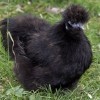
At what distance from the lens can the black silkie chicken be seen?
350cm

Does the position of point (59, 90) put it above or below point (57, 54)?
below

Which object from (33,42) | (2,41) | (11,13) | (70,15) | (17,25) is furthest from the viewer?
(11,13)

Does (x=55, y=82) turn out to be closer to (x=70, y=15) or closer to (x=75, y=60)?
(x=75, y=60)

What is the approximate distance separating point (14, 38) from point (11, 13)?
157 cm

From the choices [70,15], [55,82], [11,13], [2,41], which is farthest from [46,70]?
[11,13]

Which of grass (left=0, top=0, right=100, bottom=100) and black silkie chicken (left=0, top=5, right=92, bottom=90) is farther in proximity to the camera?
grass (left=0, top=0, right=100, bottom=100)

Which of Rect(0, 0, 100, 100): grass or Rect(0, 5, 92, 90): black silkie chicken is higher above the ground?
Rect(0, 5, 92, 90): black silkie chicken

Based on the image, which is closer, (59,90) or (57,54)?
(57,54)

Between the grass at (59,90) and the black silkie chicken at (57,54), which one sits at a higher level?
the black silkie chicken at (57,54)

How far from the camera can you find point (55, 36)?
355cm

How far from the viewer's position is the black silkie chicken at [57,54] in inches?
138

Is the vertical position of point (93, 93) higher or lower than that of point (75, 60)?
lower

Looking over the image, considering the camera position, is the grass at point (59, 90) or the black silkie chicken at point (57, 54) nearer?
the black silkie chicken at point (57, 54)

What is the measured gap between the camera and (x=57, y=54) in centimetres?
352
